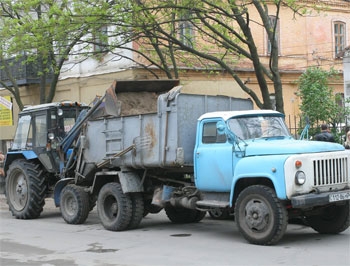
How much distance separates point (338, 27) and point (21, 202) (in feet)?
66.8

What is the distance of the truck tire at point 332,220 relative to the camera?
1048cm

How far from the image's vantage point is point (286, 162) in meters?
9.22

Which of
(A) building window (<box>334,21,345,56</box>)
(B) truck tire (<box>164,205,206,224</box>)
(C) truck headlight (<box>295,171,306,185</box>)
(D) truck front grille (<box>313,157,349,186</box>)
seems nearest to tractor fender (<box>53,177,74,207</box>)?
(B) truck tire (<box>164,205,206,224</box>)

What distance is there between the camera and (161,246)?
10109mm

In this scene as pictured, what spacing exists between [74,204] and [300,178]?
232 inches

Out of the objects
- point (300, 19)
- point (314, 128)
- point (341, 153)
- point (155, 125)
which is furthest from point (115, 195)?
point (300, 19)

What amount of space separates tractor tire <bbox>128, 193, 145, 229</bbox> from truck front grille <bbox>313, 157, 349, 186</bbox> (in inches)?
155

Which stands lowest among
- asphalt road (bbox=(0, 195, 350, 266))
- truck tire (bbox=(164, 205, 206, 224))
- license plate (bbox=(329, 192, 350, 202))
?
asphalt road (bbox=(0, 195, 350, 266))

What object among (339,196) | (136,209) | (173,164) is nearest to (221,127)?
(173,164)

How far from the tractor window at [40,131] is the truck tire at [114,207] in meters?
2.91

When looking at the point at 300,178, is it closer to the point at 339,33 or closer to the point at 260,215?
the point at 260,215

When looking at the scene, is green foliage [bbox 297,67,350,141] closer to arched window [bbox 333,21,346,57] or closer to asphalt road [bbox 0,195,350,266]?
asphalt road [bbox 0,195,350,266]

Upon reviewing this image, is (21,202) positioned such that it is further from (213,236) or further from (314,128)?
(314,128)

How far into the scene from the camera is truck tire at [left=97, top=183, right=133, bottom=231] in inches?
463
